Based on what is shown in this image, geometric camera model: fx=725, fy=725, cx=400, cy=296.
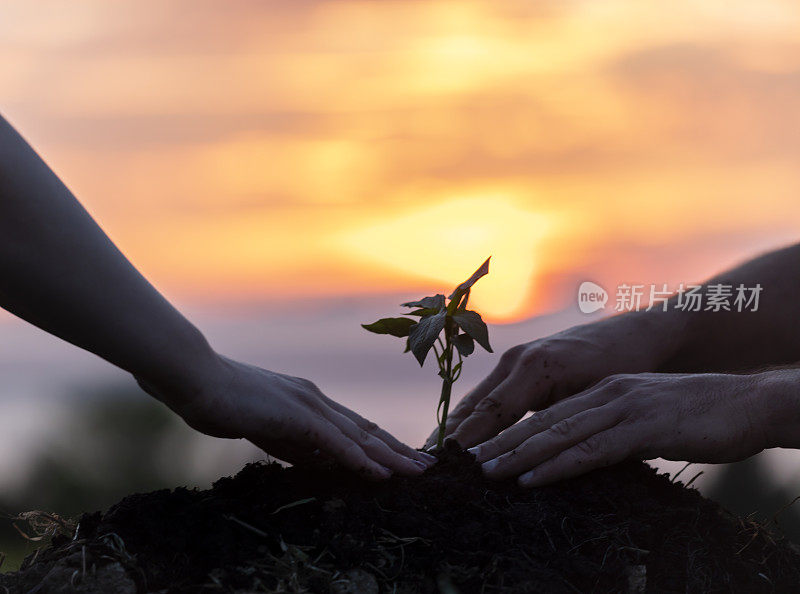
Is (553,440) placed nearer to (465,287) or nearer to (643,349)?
(465,287)

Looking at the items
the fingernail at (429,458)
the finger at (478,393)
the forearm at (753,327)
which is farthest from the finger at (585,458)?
the forearm at (753,327)

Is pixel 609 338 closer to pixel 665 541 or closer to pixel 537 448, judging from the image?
pixel 537 448

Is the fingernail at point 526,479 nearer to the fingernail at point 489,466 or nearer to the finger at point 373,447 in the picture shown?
the fingernail at point 489,466

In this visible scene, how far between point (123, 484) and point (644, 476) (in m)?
3.33

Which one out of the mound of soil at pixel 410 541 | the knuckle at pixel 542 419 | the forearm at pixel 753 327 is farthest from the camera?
the forearm at pixel 753 327

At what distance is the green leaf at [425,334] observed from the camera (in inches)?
88.6

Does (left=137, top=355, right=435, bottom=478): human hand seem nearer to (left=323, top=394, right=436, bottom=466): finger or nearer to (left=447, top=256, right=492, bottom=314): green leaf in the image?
(left=323, top=394, right=436, bottom=466): finger

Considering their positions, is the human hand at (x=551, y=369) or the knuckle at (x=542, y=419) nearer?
the knuckle at (x=542, y=419)

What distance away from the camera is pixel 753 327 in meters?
3.62

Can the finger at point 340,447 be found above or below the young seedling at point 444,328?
below

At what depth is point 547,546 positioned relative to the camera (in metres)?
1.89

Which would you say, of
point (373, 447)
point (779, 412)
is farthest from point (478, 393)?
point (779, 412)

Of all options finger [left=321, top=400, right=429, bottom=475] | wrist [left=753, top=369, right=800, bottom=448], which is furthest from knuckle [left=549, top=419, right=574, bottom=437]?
wrist [left=753, top=369, right=800, bottom=448]

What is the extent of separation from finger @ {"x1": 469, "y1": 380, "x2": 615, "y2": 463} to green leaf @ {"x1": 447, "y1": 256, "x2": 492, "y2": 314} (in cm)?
46
